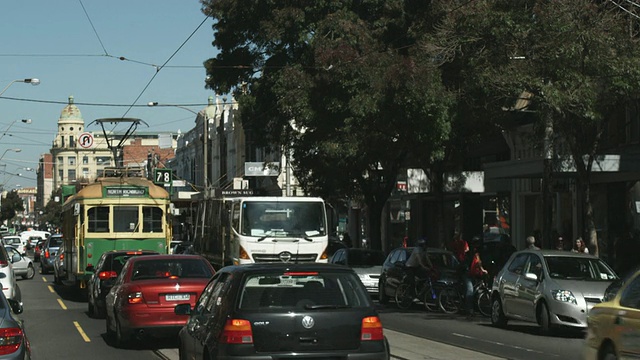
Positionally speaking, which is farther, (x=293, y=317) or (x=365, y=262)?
(x=365, y=262)

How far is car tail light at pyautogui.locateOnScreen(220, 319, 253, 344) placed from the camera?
9.22 meters

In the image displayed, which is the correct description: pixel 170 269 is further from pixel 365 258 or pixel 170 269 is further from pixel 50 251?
pixel 50 251

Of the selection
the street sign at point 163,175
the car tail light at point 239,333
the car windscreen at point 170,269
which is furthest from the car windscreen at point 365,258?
the street sign at point 163,175

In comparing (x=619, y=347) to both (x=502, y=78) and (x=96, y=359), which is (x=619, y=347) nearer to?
(x=96, y=359)

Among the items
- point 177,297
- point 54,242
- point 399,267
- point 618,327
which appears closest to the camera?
point 618,327

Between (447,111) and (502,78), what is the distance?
4362 mm

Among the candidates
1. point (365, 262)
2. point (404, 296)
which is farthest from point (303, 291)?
→ point (365, 262)

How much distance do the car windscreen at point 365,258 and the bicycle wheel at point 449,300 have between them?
6399 mm

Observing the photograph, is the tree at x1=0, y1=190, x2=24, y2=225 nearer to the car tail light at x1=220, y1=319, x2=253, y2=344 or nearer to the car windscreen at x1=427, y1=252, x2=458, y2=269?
the car windscreen at x1=427, y1=252, x2=458, y2=269

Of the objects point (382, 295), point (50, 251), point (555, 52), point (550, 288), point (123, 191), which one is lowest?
point (382, 295)

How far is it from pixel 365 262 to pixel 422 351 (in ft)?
49.6

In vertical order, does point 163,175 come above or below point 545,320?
above

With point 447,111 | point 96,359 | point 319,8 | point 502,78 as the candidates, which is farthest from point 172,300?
point 319,8

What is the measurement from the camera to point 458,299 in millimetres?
24516
